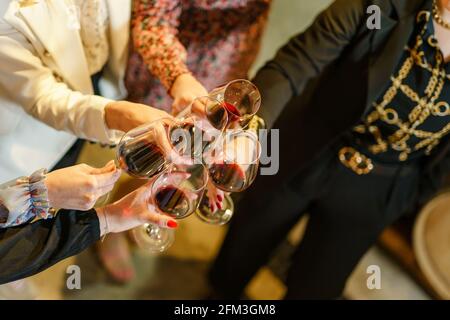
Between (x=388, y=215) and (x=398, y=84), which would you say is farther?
(x=388, y=215)

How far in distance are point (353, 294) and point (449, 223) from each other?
1.17ft

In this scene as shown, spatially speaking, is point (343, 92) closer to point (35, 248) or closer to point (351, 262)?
point (351, 262)

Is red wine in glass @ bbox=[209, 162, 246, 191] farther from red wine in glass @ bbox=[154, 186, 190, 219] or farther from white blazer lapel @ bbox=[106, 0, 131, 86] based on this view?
white blazer lapel @ bbox=[106, 0, 131, 86]

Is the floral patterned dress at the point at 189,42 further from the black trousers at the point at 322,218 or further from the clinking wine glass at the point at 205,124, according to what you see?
the black trousers at the point at 322,218

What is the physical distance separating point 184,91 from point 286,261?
94 cm

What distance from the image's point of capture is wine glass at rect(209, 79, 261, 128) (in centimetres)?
67

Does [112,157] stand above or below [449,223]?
above

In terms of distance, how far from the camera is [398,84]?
892 millimetres

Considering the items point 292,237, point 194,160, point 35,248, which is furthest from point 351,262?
point 35,248

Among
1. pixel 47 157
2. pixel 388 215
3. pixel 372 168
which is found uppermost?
pixel 47 157

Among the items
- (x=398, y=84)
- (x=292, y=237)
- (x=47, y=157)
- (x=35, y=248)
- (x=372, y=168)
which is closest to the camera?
(x=35, y=248)

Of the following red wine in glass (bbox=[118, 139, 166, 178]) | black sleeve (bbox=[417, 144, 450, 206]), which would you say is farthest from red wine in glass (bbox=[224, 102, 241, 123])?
black sleeve (bbox=[417, 144, 450, 206])

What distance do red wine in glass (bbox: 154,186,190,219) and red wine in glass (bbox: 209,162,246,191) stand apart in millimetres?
52

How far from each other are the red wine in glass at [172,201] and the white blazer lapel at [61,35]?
23 centimetres
